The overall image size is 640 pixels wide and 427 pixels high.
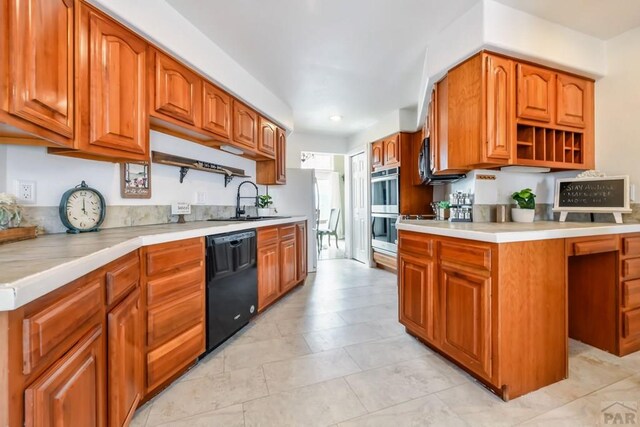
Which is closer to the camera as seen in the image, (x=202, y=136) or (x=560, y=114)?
(x=560, y=114)

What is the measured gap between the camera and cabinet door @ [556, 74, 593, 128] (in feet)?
7.49

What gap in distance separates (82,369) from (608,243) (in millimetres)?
2780

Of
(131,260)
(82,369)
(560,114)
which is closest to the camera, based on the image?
(82,369)

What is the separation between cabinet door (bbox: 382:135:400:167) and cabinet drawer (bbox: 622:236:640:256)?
8.63 feet

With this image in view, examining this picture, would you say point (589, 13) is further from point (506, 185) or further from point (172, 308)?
point (172, 308)

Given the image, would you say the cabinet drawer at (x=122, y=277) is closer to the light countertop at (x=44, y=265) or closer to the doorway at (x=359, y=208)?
the light countertop at (x=44, y=265)

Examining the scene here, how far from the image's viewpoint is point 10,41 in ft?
3.44

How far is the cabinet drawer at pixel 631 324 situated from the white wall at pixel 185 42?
11.7 ft

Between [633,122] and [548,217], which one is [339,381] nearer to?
[548,217]

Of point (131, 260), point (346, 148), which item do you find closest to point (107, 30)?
point (131, 260)

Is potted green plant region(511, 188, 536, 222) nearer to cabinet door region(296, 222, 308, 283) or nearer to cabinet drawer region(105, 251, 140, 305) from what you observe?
cabinet door region(296, 222, 308, 283)

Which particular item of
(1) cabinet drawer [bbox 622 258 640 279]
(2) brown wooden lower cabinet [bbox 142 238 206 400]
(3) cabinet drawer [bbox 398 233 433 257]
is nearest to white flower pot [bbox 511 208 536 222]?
(1) cabinet drawer [bbox 622 258 640 279]

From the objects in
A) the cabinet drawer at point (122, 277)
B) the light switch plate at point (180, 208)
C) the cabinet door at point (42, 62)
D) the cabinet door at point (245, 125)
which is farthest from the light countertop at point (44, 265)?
the cabinet door at point (245, 125)

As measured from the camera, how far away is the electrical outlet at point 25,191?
4.95ft
